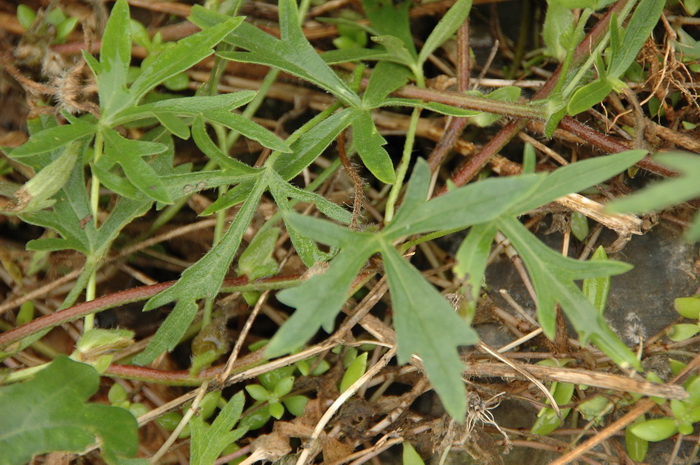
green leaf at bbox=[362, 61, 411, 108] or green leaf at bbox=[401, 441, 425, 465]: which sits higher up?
green leaf at bbox=[362, 61, 411, 108]

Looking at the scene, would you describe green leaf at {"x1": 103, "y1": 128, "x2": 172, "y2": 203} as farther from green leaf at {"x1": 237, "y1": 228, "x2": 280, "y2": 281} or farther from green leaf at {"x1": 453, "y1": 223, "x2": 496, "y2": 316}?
green leaf at {"x1": 453, "y1": 223, "x2": 496, "y2": 316}

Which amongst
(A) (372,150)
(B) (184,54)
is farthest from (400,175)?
(B) (184,54)

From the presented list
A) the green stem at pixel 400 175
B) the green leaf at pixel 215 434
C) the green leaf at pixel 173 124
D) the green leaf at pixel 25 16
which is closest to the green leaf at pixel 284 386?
the green leaf at pixel 215 434

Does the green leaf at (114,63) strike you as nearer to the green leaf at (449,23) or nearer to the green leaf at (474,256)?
the green leaf at (449,23)

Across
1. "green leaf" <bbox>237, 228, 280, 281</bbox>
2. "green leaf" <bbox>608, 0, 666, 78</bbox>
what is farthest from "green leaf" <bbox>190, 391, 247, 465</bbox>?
"green leaf" <bbox>608, 0, 666, 78</bbox>

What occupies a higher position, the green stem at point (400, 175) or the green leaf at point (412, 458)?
the green stem at point (400, 175)

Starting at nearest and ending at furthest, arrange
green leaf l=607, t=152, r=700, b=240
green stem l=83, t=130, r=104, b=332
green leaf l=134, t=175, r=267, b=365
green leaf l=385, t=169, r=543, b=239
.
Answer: green leaf l=607, t=152, r=700, b=240, green leaf l=385, t=169, r=543, b=239, green leaf l=134, t=175, r=267, b=365, green stem l=83, t=130, r=104, b=332

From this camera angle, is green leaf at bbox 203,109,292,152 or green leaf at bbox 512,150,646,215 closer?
green leaf at bbox 512,150,646,215
